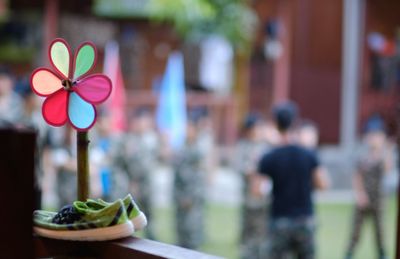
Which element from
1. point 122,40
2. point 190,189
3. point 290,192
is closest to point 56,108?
point 290,192

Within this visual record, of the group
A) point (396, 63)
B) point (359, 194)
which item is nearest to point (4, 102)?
point (359, 194)

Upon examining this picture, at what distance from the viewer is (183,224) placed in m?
7.01

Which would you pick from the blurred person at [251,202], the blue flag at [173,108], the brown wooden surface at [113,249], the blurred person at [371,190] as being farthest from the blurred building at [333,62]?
the brown wooden surface at [113,249]

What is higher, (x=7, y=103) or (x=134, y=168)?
(x=7, y=103)

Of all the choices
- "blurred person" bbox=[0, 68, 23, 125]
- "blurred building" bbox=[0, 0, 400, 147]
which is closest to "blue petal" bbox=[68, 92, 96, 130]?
"blurred person" bbox=[0, 68, 23, 125]

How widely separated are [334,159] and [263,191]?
513 centimetres

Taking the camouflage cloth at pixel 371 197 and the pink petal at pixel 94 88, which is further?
the camouflage cloth at pixel 371 197

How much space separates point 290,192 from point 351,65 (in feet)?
23.4

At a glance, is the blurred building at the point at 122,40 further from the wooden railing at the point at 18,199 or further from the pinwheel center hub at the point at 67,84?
the wooden railing at the point at 18,199

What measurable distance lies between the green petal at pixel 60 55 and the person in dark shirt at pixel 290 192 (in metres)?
3.29

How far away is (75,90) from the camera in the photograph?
5.42 ft

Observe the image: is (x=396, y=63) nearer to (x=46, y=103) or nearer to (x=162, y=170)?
(x=162, y=170)

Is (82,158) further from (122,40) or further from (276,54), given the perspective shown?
(122,40)

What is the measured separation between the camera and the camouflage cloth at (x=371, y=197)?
621 centimetres
